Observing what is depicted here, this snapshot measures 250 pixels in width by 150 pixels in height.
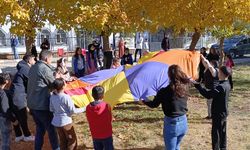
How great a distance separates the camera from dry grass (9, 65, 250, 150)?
24.8 feet

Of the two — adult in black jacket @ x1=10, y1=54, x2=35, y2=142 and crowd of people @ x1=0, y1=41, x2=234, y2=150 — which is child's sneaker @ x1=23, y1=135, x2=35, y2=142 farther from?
crowd of people @ x1=0, y1=41, x2=234, y2=150

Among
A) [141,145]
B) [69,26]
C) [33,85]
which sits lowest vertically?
[141,145]

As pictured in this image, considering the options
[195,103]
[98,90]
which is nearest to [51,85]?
[98,90]

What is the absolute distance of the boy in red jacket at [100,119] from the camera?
18.7 feet

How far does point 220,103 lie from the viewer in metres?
6.32

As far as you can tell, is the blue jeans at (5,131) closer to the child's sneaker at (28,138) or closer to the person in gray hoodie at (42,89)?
the person in gray hoodie at (42,89)

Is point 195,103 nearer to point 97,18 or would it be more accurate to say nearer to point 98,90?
point 97,18

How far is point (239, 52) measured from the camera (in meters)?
29.3

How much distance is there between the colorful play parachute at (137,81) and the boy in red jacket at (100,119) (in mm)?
1778

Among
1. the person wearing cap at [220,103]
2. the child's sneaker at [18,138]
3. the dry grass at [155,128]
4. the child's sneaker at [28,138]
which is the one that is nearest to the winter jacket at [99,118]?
the person wearing cap at [220,103]

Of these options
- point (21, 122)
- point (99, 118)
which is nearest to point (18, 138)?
point (21, 122)

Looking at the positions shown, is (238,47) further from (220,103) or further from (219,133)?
(220,103)

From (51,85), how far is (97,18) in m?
4.26

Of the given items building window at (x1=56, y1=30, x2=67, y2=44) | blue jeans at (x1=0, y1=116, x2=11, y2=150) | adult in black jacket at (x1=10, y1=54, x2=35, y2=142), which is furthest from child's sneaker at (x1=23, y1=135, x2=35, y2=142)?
building window at (x1=56, y1=30, x2=67, y2=44)
